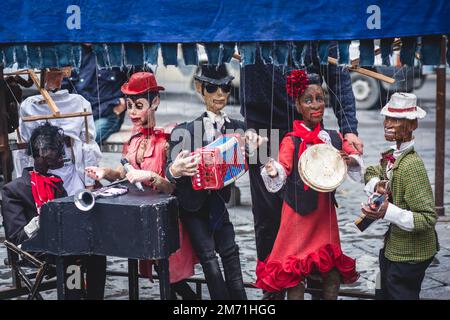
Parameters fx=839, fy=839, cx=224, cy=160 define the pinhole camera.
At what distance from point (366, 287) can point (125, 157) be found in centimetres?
214

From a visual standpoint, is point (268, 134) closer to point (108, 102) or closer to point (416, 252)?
point (416, 252)

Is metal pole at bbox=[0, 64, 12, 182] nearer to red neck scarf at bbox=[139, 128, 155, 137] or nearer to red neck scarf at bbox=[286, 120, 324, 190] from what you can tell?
red neck scarf at bbox=[139, 128, 155, 137]

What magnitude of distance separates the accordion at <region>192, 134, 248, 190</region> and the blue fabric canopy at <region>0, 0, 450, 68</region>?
0.50 m

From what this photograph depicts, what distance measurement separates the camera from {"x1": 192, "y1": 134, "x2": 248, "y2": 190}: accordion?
16.5 ft

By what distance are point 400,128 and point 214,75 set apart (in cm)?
122

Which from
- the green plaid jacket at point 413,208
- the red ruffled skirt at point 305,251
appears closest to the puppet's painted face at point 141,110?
the red ruffled skirt at point 305,251

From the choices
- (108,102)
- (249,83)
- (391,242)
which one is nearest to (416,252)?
(391,242)

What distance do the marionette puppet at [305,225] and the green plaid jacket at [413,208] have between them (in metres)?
0.37

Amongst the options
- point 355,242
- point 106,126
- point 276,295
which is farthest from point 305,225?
point 106,126

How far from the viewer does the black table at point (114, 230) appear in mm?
4781

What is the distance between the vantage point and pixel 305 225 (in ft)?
17.0

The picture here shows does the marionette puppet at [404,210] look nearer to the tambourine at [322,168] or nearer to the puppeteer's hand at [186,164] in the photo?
the tambourine at [322,168]

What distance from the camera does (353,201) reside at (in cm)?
936

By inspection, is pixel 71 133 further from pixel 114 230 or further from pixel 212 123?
pixel 114 230
